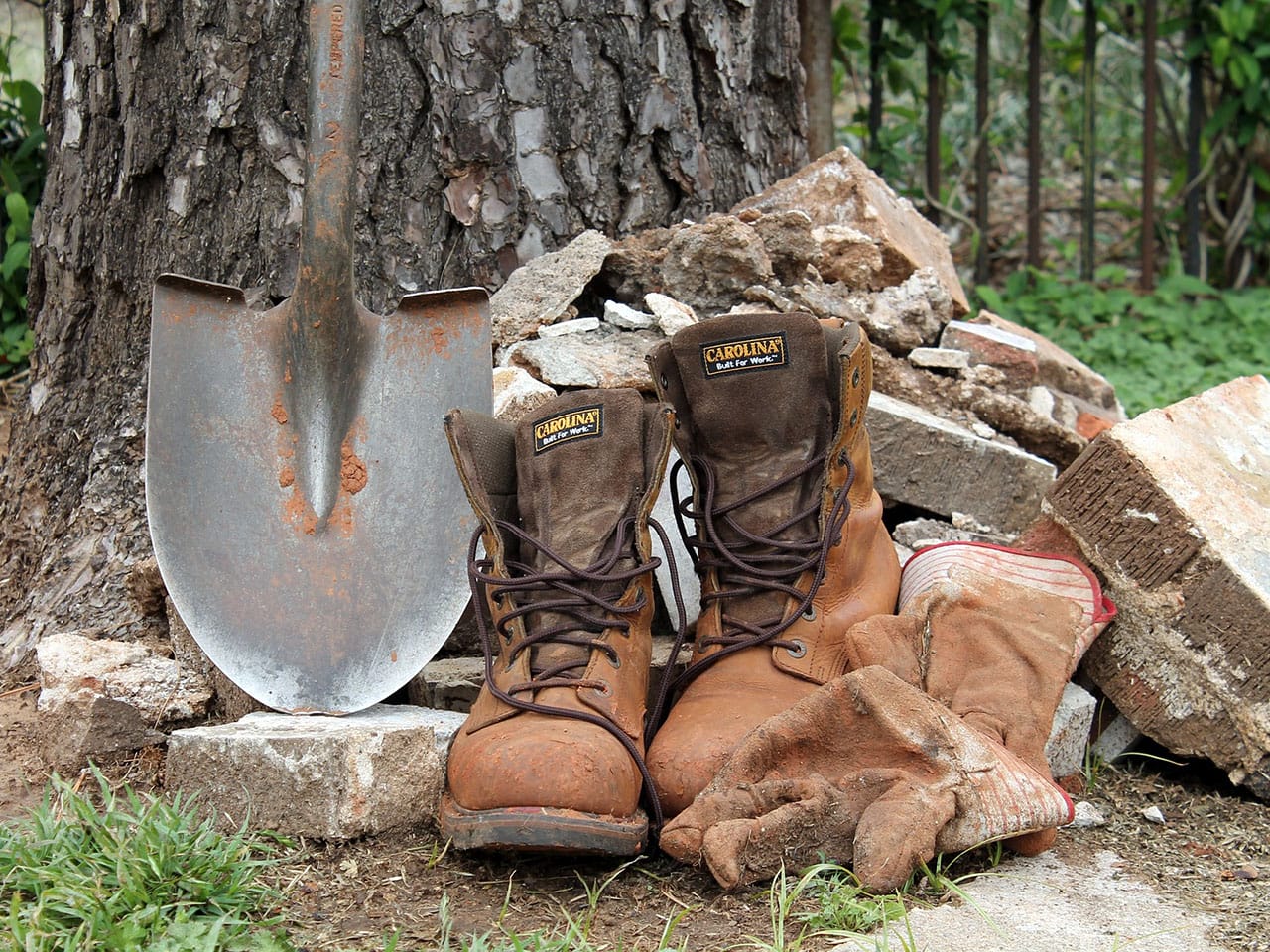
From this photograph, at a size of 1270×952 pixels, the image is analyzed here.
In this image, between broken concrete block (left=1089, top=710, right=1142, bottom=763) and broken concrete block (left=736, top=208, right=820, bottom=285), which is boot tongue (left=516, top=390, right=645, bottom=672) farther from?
broken concrete block (left=1089, top=710, right=1142, bottom=763)

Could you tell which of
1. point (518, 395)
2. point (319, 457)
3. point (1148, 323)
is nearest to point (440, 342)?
point (518, 395)

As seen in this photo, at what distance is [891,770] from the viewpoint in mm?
1617

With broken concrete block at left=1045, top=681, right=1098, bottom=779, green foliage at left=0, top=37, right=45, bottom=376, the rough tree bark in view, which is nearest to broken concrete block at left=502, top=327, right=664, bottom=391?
the rough tree bark

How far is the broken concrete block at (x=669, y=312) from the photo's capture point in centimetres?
245

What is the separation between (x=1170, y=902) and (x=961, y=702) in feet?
1.20

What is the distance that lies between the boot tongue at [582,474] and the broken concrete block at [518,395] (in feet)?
1.04

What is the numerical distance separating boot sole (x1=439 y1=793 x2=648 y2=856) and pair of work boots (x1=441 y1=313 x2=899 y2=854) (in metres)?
0.03

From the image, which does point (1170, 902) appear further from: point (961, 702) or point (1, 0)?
point (1, 0)

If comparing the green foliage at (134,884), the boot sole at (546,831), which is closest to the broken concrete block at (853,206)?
the boot sole at (546,831)

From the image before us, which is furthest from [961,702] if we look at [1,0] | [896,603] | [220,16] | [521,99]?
[1,0]

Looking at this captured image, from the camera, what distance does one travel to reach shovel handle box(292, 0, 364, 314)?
2037 millimetres

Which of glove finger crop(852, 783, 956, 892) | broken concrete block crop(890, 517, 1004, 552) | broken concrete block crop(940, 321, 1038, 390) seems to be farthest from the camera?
broken concrete block crop(940, 321, 1038, 390)

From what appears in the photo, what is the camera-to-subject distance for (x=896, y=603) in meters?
2.07

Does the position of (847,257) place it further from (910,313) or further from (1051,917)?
(1051,917)
